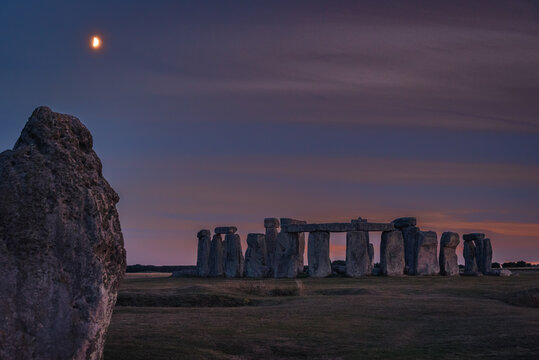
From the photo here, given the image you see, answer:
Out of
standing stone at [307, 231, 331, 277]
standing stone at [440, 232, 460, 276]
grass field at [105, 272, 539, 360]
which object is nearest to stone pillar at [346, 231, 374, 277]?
standing stone at [307, 231, 331, 277]

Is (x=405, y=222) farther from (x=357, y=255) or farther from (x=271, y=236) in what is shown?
(x=271, y=236)

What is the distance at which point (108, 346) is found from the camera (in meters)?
12.0

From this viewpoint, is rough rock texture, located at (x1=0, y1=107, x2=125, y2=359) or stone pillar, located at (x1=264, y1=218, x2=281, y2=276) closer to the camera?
rough rock texture, located at (x1=0, y1=107, x2=125, y2=359)

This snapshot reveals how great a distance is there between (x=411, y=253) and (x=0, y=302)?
3397 centimetres

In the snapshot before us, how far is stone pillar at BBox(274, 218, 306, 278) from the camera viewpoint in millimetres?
38875

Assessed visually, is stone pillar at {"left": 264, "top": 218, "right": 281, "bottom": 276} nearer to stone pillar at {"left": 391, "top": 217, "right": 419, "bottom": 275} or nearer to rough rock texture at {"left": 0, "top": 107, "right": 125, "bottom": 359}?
stone pillar at {"left": 391, "top": 217, "right": 419, "bottom": 275}

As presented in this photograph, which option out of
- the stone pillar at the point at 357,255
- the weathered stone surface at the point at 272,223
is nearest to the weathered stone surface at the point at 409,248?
the stone pillar at the point at 357,255

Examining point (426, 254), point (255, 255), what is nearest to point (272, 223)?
point (255, 255)

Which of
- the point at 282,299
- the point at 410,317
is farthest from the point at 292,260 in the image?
the point at 410,317

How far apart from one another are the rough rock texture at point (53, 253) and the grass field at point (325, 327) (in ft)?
9.34

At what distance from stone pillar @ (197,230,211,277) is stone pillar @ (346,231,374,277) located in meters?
10.3

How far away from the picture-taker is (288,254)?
3931cm

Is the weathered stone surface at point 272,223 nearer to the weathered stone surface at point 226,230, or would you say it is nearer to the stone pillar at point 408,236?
the weathered stone surface at point 226,230

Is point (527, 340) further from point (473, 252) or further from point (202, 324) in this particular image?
point (473, 252)
